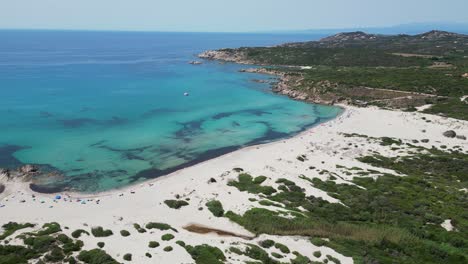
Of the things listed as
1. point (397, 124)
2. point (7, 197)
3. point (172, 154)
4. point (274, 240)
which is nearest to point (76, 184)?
point (7, 197)

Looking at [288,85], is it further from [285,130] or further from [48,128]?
[48,128]

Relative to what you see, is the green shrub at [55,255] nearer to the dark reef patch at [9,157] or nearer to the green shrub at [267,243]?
the green shrub at [267,243]

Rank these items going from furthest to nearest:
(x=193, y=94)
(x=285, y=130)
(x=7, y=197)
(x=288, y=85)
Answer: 1. (x=288, y=85)
2. (x=193, y=94)
3. (x=285, y=130)
4. (x=7, y=197)

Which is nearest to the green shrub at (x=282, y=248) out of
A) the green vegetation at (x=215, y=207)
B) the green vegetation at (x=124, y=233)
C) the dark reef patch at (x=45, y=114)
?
the green vegetation at (x=215, y=207)

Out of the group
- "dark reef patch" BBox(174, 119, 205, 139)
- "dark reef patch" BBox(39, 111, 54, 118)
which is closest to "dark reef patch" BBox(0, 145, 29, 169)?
"dark reef patch" BBox(39, 111, 54, 118)

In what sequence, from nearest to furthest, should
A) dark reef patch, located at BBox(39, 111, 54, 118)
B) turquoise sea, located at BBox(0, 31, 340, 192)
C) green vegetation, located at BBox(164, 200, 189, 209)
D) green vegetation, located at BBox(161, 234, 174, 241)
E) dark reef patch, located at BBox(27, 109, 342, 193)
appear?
green vegetation, located at BBox(161, 234, 174, 241) < green vegetation, located at BBox(164, 200, 189, 209) < dark reef patch, located at BBox(27, 109, 342, 193) < turquoise sea, located at BBox(0, 31, 340, 192) < dark reef patch, located at BBox(39, 111, 54, 118)

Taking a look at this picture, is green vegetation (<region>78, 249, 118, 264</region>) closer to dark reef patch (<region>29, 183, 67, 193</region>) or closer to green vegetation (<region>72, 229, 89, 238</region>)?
green vegetation (<region>72, 229, 89, 238</region>)

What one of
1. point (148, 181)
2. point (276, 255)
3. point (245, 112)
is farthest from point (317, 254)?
point (245, 112)
